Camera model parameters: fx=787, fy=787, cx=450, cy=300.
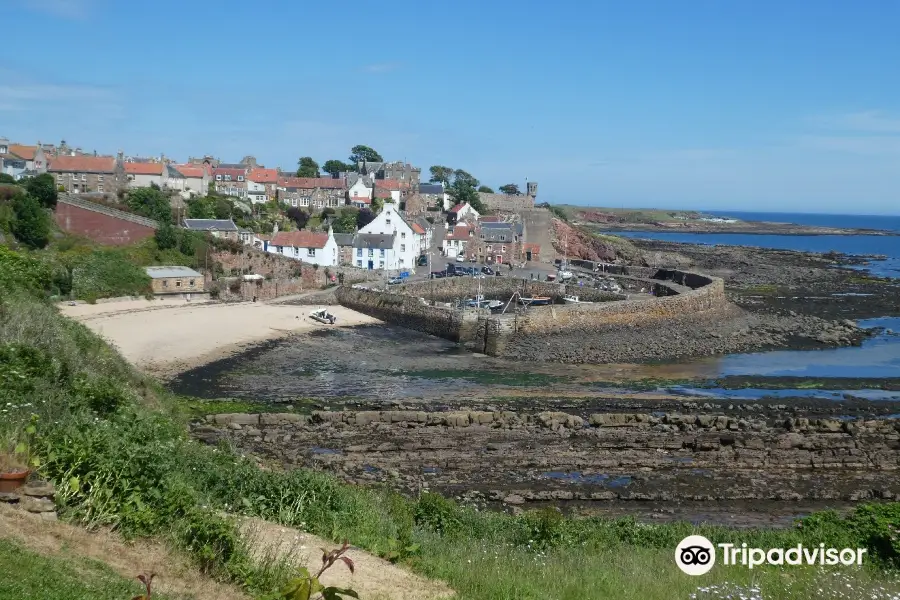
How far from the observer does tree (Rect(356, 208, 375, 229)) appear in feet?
238

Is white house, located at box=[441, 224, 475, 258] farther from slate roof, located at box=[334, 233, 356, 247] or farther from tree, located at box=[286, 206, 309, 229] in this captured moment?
slate roof, located at box=[334, 233, 356, 247]

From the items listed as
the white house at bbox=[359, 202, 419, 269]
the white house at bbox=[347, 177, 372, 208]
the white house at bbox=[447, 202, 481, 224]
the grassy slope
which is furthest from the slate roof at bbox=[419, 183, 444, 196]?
the grassy slope

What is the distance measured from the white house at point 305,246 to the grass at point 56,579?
4975 centimetres

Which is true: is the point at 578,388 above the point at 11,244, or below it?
below

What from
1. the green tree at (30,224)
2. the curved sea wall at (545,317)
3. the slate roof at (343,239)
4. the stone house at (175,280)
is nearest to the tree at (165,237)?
the stone house at (175,280)

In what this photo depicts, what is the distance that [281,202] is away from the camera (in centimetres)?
7731

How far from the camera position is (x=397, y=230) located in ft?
207

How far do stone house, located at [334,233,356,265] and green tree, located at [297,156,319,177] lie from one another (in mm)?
36225

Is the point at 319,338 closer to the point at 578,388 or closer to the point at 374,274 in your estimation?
the point at 578,388

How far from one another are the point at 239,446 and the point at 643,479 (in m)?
10.3

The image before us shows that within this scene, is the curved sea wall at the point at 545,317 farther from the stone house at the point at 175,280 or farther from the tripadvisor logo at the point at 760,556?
the tripadvisor logo at the point at 760,556

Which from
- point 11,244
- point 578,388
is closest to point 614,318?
point 578,388

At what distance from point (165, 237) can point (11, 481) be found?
43508 millimetres

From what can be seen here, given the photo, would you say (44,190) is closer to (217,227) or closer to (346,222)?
(217,227)
